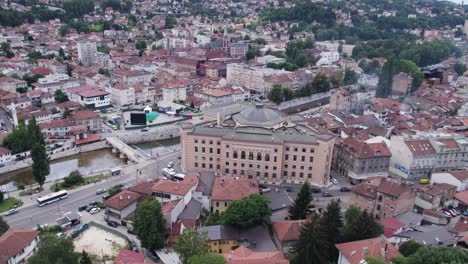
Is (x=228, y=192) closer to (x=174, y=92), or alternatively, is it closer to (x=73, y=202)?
(x=73, y=202)

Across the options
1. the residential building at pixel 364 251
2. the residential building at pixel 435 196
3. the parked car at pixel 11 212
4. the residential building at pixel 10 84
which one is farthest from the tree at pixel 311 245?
the residential building at pixel 10 84

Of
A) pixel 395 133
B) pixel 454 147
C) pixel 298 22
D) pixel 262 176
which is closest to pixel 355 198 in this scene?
pixel 262 176

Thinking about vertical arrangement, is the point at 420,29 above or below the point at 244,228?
above

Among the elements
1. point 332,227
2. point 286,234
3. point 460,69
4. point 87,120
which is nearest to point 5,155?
point 87,120

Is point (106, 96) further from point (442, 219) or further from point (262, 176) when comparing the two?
point (442, 219)

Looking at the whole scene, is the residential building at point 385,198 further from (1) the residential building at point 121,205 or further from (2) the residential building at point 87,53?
(2) the residential building at point 87,53

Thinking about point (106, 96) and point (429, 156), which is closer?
point (429, 156)
